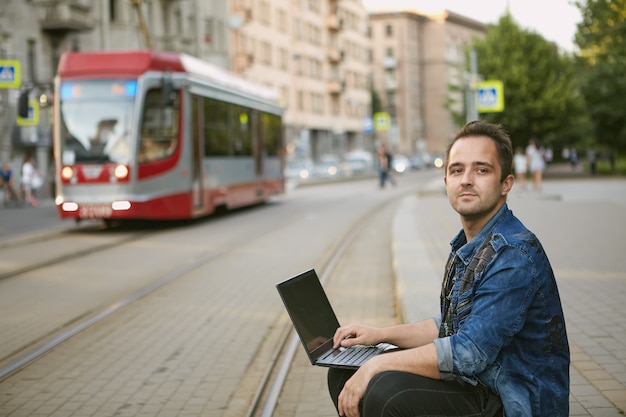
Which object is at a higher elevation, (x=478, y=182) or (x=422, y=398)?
(x=478, y=182)

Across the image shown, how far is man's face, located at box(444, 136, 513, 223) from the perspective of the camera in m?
3.28

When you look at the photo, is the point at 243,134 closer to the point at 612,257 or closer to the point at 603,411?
the point at 612,257

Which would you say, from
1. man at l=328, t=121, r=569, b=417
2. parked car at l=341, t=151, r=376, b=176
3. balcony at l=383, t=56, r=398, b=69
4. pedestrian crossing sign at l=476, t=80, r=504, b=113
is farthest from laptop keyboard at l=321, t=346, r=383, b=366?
balcony at l=383, t=56, r=398, b=69

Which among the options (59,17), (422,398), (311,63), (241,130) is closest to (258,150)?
(241,130)

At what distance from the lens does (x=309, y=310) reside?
365 centimetres

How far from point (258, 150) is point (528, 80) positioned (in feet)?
99.9

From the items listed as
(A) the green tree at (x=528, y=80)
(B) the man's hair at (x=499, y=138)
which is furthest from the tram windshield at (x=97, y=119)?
(A) the green tree at (x=528, y=80)

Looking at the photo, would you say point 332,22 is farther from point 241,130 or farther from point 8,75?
point 8,75

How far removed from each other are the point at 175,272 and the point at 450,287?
9.18 meters

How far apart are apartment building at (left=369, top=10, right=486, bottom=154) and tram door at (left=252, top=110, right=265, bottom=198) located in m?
84.2

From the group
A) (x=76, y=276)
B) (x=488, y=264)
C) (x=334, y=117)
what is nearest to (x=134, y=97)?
(x=76, y=276)

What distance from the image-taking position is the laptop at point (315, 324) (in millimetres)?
3459

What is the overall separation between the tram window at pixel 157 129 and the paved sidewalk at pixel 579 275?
16.1ft

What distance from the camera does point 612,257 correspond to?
39.0 ft
